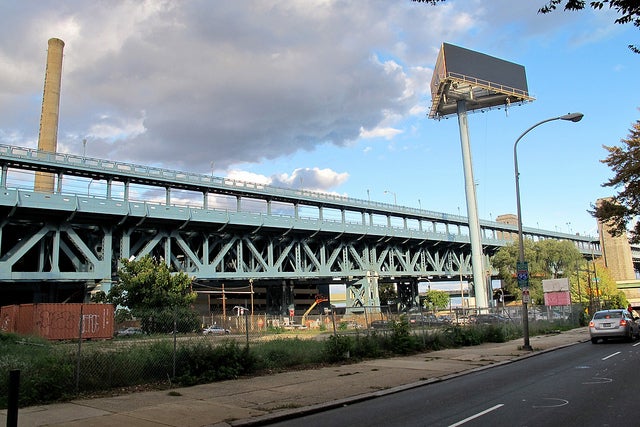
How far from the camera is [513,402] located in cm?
1073

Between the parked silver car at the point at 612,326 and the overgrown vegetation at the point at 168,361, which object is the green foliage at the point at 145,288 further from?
the parked silver car at the point at 612,326

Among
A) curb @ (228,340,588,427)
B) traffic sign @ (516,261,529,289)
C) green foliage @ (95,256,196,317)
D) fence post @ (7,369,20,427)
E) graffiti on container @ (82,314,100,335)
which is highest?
green foliage @ (95,256,196,317)

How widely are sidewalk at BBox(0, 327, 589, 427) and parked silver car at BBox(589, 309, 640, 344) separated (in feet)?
34.9

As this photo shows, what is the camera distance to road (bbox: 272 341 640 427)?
9.07 metres

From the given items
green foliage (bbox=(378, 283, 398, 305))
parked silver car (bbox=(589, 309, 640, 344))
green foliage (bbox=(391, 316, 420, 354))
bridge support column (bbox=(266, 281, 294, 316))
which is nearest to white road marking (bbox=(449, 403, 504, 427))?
green foliage (bbox=(391, 316, 420, 354))

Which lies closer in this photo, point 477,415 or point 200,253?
point 477,415

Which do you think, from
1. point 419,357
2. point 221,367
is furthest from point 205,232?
point 221,367

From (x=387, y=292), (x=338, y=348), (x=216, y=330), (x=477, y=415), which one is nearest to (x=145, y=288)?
(x=216, y=330)

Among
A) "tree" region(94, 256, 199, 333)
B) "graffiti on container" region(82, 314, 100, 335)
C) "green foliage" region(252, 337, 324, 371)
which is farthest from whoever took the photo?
"tree" region(94, 256, 199, 333)

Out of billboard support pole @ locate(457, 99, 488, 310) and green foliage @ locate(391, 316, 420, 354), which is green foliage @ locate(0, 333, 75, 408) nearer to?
green foliage @ locate(391, 316, 420, 354)

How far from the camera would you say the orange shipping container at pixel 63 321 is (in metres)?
35.9

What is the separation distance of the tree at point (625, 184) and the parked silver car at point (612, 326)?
463cm

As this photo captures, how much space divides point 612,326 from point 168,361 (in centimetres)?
2199

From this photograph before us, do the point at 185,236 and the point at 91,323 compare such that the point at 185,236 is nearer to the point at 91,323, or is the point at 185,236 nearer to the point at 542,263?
the point at 91,323
